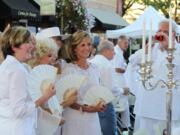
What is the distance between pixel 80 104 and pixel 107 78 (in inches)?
49.5

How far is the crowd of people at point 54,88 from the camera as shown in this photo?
3100 mm

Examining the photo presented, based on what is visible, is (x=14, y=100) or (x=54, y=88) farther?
(x=54, y=88)

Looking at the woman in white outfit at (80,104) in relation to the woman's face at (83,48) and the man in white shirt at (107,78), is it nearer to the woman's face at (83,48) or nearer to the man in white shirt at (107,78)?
the woman's face at (83,48)

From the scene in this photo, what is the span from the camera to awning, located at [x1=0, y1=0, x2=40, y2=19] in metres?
9.56

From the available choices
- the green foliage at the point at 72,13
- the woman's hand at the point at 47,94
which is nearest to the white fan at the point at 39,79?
the woman's hand at the point at 47,94

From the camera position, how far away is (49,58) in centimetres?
390

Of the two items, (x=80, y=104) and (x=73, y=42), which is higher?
(x=73, y=42)

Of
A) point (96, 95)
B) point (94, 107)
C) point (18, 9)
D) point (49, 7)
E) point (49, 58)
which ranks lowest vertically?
point (94, 107)

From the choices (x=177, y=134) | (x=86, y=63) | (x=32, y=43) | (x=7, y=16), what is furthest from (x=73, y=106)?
(x=7, y=16)

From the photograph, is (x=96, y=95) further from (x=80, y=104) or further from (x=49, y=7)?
(x=49, y=7)

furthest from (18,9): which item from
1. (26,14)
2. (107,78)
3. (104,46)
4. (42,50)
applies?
(42,50)

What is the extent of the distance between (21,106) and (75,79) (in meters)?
0.82

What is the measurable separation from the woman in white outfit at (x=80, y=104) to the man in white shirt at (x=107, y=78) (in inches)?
41.7

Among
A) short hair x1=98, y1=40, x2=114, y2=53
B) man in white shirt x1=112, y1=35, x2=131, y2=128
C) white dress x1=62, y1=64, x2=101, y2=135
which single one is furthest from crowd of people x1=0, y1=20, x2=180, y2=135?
man in white shirt x1=112, y1=35, x2=131, y2=128
